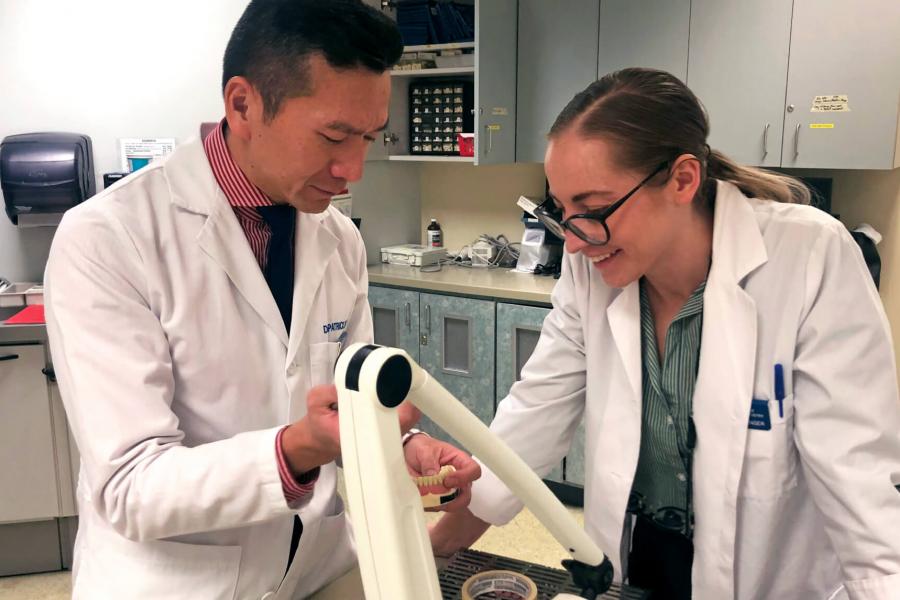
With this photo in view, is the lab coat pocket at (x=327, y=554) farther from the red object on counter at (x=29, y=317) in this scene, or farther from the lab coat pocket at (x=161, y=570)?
the red object on counter at (x=29, y=317)

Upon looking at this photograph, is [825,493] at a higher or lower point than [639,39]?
lower

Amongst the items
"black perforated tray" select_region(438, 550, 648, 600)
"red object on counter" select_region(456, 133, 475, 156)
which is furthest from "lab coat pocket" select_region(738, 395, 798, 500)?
"red object on counter" select_region(456, 133, 475, 156)

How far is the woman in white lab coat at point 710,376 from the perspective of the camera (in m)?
1.18

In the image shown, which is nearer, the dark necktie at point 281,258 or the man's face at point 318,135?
the man's face at point 318,135

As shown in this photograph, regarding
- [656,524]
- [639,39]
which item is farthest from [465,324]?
[656,524]

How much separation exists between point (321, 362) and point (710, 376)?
63 centimetres

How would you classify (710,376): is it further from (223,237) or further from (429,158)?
(429,158)

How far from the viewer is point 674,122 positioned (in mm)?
1273

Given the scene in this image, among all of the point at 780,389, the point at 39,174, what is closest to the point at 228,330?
the point at 780,389

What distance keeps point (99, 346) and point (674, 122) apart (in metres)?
0.92

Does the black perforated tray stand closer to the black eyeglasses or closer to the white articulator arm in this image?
the white articulator arm

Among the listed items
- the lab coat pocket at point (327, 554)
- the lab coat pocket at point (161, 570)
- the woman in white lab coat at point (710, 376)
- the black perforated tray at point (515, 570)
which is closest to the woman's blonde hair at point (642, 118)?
→ the woman in white lab coat at point (710, 376)

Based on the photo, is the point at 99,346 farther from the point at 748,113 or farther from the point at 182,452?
the point at 748,113

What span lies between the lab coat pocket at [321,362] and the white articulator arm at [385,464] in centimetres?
58
